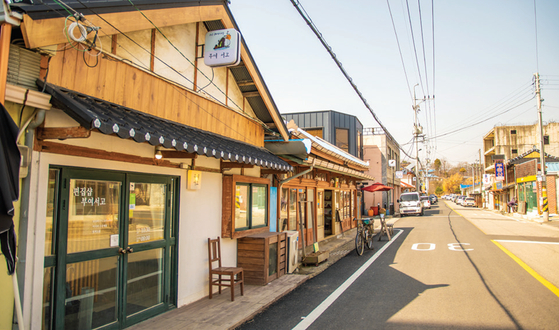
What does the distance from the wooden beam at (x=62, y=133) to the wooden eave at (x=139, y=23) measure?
905 mm

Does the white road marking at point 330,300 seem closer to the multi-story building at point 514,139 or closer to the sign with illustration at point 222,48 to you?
the sign with illustration at point 222,48

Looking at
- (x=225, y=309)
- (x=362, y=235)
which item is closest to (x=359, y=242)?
(x=362, y=235)

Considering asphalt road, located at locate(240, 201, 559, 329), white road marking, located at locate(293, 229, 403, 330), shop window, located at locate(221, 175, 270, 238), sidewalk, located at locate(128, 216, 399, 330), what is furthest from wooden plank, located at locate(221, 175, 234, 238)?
white road marking, located at locate(293, 229, 403, 330)

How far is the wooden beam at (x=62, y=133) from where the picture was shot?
377cm

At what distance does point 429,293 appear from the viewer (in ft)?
23.5

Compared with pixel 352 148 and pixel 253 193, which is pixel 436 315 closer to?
pixel 253 193

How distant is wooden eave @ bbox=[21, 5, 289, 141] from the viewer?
377 cm

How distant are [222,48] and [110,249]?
3.98 meters

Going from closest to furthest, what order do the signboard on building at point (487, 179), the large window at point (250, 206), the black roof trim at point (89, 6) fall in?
the black roof trim at point (89, 6) < the large window at point (250, 206) < the signboard on building at point (487, 179)

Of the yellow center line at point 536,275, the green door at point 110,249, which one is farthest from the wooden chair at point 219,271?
the yellow center line at point 536,275

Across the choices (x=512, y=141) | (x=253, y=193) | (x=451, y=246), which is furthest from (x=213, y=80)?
(x=512, y=141)

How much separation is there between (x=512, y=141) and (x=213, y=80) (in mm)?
57354

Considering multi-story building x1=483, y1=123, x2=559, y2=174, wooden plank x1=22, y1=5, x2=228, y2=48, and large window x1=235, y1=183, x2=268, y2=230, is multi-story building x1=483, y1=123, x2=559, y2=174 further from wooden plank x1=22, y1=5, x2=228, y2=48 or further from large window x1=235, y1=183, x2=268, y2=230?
wooden plank x1=22, y1=5, x2=228, y2=48

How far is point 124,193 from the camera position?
16.9 feet
